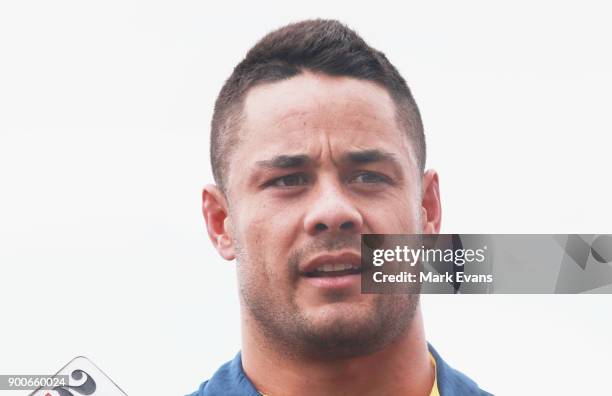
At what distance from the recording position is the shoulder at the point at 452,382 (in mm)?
8820

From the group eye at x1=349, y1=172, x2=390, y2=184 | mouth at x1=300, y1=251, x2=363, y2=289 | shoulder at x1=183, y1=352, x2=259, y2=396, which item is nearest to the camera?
mouth at x1=300, y1=251, x2=363, y2=289

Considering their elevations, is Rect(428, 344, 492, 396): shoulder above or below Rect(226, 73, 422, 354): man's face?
below

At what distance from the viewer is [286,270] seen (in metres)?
8.20

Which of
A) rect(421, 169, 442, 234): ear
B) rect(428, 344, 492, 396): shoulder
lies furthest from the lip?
rect(428, 344, 492, 396): shoulder

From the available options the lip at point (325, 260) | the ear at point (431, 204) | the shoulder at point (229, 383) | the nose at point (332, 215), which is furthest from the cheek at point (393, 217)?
the shoulder at point (229, 383)

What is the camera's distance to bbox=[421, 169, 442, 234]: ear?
9.26 meters

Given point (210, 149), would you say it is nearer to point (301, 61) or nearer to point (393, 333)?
point (301, 61)

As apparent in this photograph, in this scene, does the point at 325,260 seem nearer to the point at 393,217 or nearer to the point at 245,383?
the point at 393,217

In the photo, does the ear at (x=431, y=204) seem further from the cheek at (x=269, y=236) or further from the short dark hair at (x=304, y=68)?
the cheek at (x=269, y=236)

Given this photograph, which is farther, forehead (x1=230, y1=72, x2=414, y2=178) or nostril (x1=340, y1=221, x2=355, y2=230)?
forehead (x1=230, y1=72, x2=414, y2=178)

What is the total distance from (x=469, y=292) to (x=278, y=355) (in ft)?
6.97

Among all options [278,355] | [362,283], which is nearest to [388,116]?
[362,283]

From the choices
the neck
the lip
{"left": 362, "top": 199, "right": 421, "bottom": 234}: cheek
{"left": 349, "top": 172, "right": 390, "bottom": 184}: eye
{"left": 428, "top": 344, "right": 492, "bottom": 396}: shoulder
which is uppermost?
{"left": 349, "top": 172, "right": 390, "bottom": 184}: eye

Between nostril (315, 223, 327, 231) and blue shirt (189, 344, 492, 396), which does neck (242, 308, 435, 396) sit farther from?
nostril (315, 223, 327, 231)
